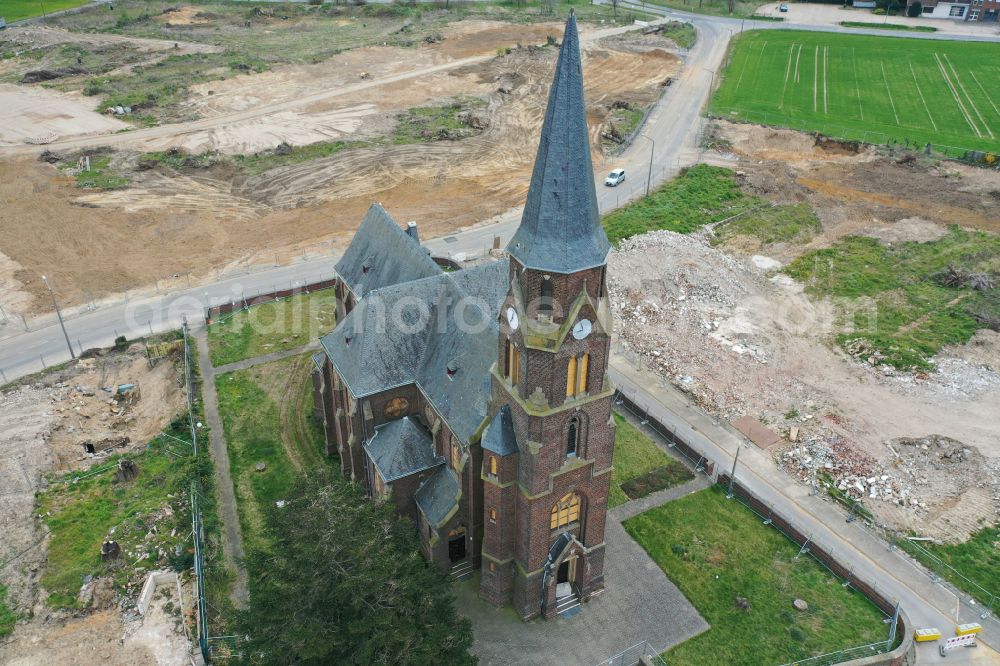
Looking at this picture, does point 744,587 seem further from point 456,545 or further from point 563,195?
point 563,195

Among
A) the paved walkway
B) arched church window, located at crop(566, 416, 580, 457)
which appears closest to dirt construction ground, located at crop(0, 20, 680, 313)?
the paved walkway

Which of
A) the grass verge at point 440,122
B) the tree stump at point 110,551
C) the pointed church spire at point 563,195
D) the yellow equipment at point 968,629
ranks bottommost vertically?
the tree stump at point 110,551

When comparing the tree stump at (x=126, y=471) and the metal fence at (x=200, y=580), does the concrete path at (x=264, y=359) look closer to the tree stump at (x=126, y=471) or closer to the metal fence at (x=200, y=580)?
the metal fence at (x=200, y=580)

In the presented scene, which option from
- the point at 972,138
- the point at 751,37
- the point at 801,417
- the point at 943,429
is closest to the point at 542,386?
the point at 801,417

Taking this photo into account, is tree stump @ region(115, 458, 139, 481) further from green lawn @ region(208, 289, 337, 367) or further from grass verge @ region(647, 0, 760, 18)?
grass verge @ region(647, 0, 760, 18)

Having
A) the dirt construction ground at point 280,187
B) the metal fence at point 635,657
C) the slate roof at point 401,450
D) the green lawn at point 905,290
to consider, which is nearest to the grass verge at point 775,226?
the green lawn at point 905,290

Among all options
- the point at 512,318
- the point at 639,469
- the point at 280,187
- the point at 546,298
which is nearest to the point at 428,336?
Result: the point at 512,318

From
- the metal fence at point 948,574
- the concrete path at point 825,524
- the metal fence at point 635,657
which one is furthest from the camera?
the metal fence at point 948,574
